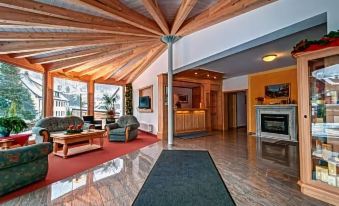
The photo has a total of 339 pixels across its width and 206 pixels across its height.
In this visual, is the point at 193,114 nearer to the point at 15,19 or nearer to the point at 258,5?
the point at 258,5

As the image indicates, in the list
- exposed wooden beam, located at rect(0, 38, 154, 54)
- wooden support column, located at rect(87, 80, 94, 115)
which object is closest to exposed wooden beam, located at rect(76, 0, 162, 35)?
exposed wooden beam, located at rect(0, 38, 154, 54)

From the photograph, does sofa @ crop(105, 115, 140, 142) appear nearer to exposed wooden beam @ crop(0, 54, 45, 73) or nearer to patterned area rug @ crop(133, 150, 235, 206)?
patterned area rug @ crop(133, 150, 235, 206)

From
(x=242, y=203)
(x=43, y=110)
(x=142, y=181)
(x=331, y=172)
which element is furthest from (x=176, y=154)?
(x=43, y=110)

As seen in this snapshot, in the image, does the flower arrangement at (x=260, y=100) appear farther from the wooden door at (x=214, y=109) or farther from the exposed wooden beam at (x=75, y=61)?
the exposed wooden beam at (x=75, y=61)

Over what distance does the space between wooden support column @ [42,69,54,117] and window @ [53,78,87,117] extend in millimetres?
480

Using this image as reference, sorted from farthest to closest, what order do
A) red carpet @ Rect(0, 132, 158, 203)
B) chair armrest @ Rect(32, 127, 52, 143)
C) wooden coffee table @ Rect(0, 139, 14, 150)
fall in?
1. chair armrest @ Rect(32, 127, 52, 143)
2. wooden coffee table @ Rect(0, 139, 14, 150)
3. red carpet @ Rect(0, 132, 158, 203)

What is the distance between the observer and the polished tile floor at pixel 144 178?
2.26 metres

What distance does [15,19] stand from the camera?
2.98m

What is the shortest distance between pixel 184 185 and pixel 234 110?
8.31m

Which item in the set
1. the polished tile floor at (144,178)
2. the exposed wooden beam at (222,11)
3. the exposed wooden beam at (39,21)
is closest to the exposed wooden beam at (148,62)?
the exposed wooden beam at (222,11)

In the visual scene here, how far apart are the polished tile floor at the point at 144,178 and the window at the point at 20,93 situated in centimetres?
396

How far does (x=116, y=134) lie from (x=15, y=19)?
4.10 m

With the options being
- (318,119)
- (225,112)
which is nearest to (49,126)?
(318,119)

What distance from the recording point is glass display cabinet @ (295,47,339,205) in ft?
7.62
